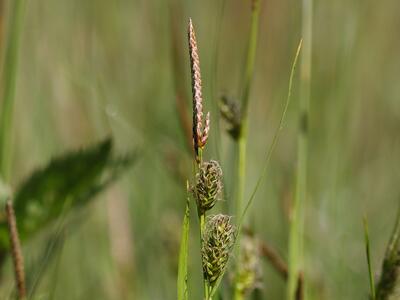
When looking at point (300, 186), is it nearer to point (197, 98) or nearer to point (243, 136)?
point (243, 136)

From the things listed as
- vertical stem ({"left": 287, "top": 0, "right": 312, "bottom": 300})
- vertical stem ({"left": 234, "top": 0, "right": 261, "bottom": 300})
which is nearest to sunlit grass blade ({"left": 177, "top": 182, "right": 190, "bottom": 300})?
vertical stem ({"left": 234, "top": 0, "right": 261, "bottom": 300})

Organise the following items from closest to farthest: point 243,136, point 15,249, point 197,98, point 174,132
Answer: point 197,98, point 15,249, point 243,136, point 174,132

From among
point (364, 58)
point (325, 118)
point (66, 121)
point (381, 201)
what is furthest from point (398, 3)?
point (66, 121)

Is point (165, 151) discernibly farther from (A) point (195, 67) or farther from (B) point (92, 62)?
(A) point (195, 67)

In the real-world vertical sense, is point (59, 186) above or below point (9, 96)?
below

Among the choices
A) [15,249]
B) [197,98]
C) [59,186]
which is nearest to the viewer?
[197,98]

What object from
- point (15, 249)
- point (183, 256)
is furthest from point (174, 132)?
point (183, 256)

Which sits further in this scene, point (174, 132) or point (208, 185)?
point (174, 132)
